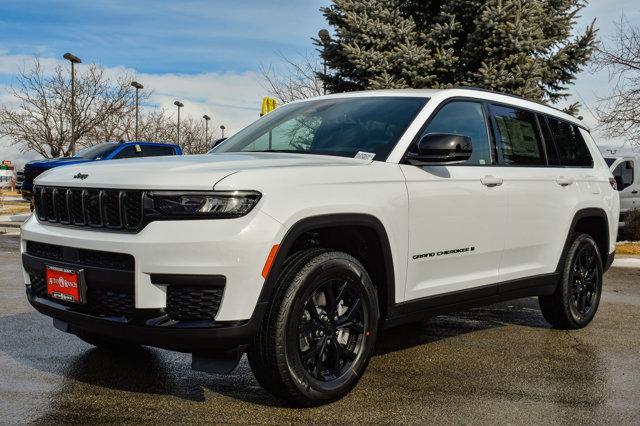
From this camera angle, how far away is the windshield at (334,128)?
4.34 m

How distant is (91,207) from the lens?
11.7 ft

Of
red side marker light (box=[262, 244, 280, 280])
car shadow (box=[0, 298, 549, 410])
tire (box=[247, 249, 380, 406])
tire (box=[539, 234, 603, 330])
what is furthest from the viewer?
tire (box=[539, 234, 603, 330])

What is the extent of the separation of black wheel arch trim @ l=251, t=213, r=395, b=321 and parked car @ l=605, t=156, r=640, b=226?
13875 mm

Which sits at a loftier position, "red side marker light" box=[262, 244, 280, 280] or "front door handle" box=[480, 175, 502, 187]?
"front door handle" box=[480, 175, 502, 187]

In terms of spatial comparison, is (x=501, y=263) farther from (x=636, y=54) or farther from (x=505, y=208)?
(x=636, y=54)

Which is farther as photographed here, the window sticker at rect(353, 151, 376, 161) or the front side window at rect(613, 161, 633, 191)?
the front side window at rect(613, 161, 633, 191)

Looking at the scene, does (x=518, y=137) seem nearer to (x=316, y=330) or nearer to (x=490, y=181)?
(x=490, y=181)

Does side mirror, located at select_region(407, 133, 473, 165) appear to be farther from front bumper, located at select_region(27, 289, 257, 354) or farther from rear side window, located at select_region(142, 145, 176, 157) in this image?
rear side window, located at select_region(142, 145, 176, 157)

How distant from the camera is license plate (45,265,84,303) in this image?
11.5ft

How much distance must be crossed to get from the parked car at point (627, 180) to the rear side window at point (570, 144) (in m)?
11.1

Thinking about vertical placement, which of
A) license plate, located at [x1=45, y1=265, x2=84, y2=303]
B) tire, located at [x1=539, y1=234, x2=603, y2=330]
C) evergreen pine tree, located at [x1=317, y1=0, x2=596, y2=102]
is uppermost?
evergreen pine tree, located at [x1=317, y1=0, x2=596, y2=102]

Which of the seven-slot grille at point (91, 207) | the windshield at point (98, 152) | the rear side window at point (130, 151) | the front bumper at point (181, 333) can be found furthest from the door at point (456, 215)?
the rear side window at point (130, 151)

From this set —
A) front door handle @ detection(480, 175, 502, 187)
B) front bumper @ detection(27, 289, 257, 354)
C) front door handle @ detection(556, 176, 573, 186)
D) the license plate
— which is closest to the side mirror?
front door handle @ detection(480, 175, 502, 187)

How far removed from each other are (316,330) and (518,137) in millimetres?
2497
